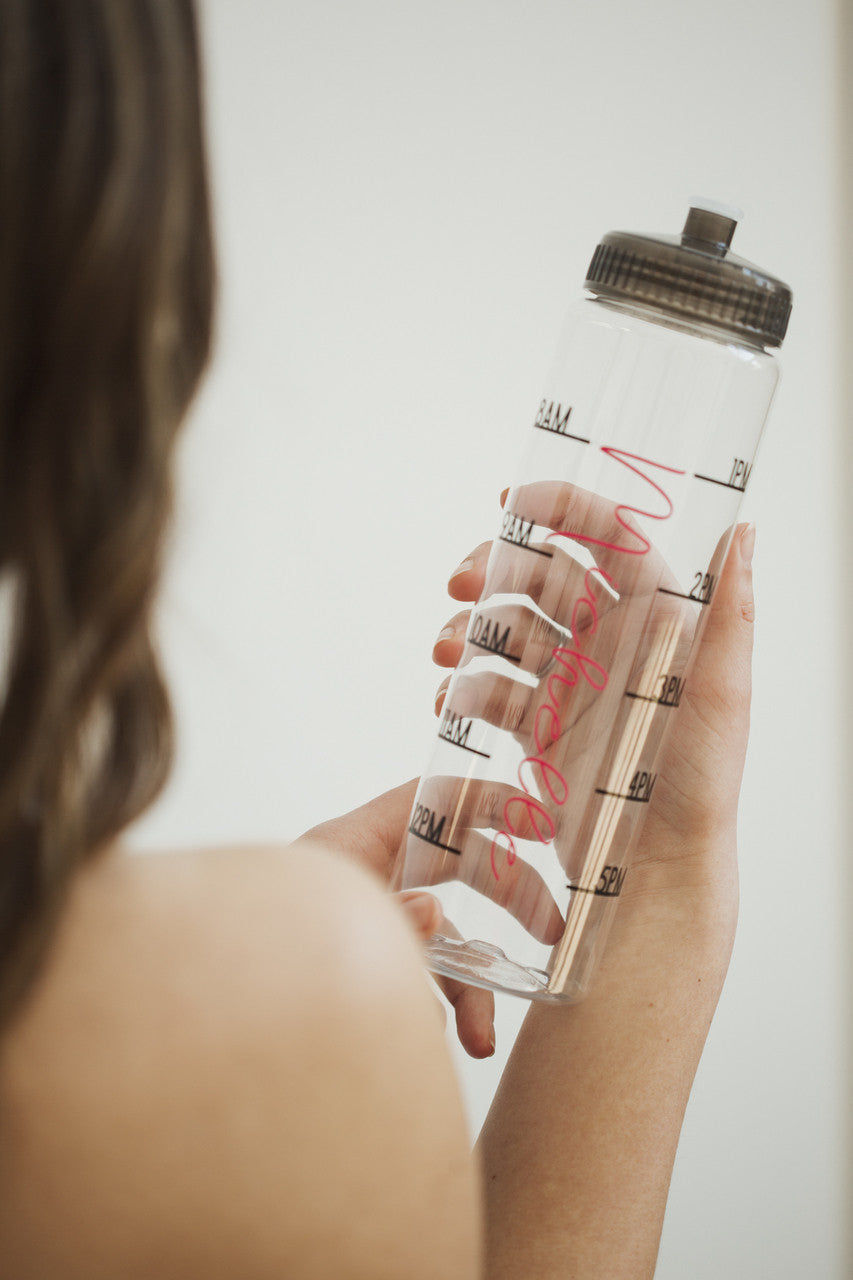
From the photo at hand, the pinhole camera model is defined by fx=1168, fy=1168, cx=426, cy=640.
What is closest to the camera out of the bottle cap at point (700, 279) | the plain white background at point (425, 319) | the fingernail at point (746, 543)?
the bottle cap at point (700, 279)

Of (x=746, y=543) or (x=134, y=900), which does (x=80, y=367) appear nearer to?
(x=134, y=900)

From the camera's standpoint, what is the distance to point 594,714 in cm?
69

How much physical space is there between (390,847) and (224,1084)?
1.56 feet

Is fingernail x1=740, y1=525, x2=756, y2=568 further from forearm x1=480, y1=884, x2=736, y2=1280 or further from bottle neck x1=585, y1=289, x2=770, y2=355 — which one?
forearm x1=480, y1=884, x2=736, y2=1280

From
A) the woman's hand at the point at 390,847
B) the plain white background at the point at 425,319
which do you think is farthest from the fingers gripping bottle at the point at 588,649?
the plain white background at the point at 425,319

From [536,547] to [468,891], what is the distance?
0.70ft

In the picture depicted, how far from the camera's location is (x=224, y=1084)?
1.33ft

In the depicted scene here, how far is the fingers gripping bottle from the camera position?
693 mm

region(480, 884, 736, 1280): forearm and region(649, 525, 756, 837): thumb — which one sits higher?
region(649, 525, 756, 837): thumb

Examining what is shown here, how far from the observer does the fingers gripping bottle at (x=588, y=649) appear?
693 millimetres

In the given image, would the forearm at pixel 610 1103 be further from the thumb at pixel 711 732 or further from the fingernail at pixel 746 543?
the fingernail at pixel 746 543

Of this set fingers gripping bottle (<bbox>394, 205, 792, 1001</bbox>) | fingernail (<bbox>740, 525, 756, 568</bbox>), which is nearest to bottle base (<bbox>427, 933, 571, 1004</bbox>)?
fingers gripping bottle (<bbox>394, 205, 792, 1001</bbox>)

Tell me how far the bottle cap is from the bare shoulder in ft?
1.18

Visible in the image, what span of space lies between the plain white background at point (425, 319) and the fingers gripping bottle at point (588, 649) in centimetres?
59
